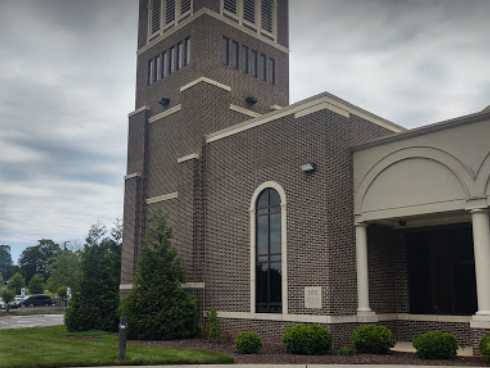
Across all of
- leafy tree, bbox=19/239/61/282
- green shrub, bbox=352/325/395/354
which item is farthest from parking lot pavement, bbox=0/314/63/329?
leafy tree, bbox=19/239/61/282

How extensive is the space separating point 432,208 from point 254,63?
47.5ft

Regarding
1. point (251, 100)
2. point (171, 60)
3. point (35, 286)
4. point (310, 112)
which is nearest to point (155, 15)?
point (171, 60)

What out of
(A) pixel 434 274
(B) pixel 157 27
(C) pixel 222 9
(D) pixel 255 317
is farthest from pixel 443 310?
(B) pixel 157 27

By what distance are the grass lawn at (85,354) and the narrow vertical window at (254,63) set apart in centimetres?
1505

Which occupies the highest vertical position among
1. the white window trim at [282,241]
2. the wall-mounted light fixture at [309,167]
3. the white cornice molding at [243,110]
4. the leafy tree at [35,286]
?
the white cornice molding at [243,110]

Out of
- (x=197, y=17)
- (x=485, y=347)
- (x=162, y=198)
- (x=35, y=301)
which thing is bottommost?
(x=35, y=301)

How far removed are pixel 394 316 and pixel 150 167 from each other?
563 inches

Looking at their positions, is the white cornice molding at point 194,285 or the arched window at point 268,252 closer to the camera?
the arched window at point 268,252

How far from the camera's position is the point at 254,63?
92.6ft

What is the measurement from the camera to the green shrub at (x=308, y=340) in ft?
52.4

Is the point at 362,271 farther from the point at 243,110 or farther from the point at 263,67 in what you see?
the point at 263,67

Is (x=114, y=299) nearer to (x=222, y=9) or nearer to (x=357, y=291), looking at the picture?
(x=357, y=291)

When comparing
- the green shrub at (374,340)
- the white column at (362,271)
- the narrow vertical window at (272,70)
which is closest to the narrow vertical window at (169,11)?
the narrow vertical window at (272,70)

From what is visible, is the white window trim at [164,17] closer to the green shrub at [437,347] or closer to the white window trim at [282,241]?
the white window trim at [282,241]
